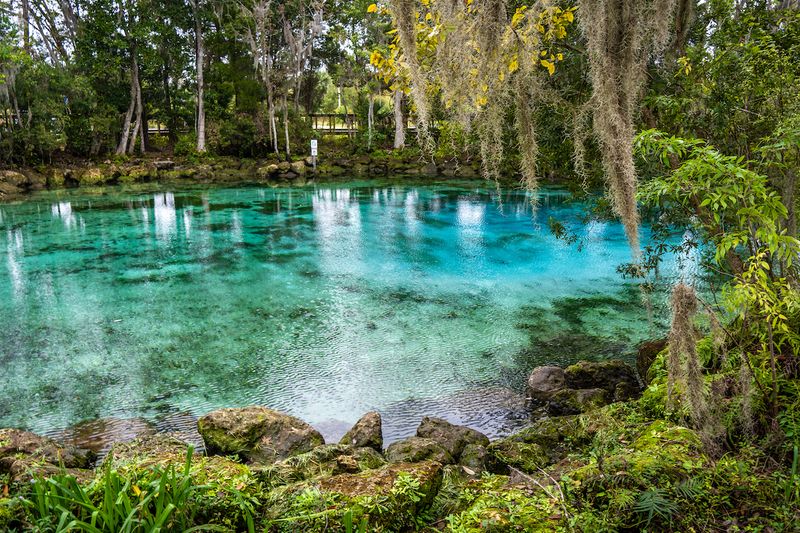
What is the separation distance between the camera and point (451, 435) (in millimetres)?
4840

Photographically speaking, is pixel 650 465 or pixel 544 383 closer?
pixel 650 465

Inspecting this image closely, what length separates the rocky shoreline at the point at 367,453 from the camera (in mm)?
2670

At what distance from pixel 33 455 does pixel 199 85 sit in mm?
25358

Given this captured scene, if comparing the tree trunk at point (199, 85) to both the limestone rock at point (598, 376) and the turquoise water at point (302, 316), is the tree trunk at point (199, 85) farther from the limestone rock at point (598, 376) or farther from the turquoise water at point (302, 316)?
the limestone rock at point (598, 376)

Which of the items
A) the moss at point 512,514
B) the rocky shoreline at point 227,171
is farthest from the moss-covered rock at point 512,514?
the rocky shoreline at point 227,171

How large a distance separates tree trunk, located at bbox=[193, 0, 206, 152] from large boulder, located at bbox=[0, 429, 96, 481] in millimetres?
24657

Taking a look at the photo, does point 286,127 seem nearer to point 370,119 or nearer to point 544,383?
point 370,119

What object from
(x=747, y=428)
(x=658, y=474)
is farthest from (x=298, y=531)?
(x=747, y=428)

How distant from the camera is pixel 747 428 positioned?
3143 millimetres

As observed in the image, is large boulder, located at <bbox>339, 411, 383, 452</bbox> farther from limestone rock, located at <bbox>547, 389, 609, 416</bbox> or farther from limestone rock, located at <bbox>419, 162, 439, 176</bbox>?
limestone rock, located at <bbox>419, 162, 439, 176</bbox>

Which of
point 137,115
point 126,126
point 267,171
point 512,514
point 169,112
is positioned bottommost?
point 512,514

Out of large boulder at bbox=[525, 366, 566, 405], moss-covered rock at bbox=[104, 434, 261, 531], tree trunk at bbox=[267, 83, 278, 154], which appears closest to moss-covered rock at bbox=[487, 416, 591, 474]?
large boulder at bbox=[525, 366, 566, 405]

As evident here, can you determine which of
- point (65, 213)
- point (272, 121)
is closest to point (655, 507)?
point (65, 213)

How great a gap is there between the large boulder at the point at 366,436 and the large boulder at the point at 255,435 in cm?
27
